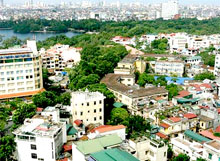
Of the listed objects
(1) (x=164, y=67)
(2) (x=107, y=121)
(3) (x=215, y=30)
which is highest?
(3) (x=215, y=30)

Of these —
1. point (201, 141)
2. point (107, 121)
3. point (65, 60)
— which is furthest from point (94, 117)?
point (65, 60)

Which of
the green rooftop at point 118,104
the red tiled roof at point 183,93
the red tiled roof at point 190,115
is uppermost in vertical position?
the red tiled roof at point 183,93

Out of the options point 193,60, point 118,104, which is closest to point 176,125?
point 118,104

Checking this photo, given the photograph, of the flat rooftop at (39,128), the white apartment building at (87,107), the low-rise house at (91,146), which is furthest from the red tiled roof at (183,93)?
the flat rooftop at (39,128)

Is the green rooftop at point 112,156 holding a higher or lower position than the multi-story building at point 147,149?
higher

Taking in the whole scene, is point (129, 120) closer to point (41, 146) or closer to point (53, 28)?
point (41, 146)

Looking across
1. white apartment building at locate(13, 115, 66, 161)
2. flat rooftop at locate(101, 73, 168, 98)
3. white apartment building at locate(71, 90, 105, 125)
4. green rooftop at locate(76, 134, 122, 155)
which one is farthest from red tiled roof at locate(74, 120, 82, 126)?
flat rooftop at locate(101, 73, 168, 98)

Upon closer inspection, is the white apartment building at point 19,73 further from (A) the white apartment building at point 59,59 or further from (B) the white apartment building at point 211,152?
(B) the white apartment building at point 211,152
